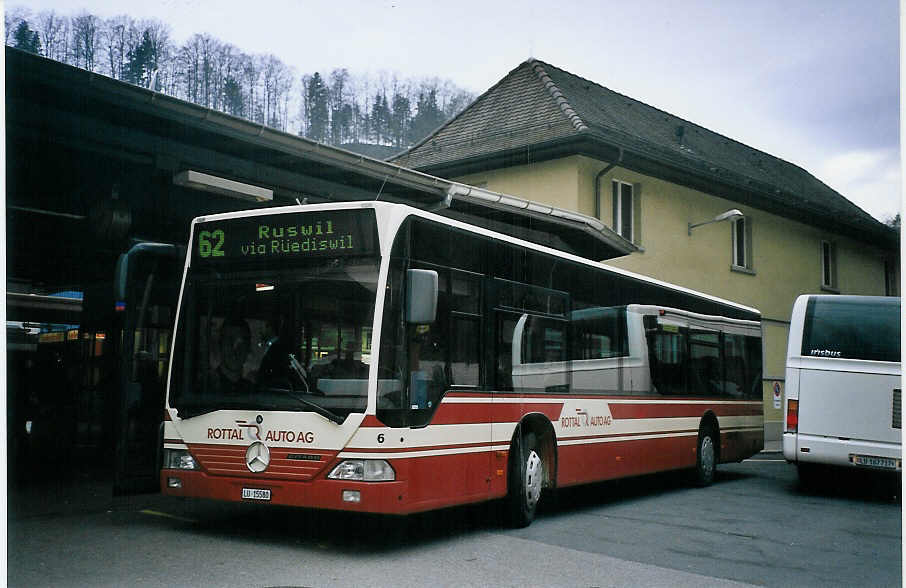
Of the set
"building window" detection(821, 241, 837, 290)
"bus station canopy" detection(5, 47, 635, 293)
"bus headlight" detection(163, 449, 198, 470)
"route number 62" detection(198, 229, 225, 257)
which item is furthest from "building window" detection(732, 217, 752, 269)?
"bus headlight" detection(163, 449, 198, 470)

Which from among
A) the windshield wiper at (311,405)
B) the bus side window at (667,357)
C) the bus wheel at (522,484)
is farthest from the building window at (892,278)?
the windshield wiper at (311,405)

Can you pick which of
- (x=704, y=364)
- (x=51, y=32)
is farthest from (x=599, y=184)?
(x=51, y=32)

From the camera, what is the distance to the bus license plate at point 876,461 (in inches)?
484

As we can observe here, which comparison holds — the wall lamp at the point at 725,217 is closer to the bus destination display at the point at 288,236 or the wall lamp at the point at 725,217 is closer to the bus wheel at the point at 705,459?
the bus wheel at the point at 705,459

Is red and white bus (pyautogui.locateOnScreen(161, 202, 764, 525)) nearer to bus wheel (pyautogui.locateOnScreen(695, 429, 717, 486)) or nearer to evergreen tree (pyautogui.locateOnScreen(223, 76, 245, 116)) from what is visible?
evergreen tree (pyautogui.locateOnScreen(223, 76, 245, 116))

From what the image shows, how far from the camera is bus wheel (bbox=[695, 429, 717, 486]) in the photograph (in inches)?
567

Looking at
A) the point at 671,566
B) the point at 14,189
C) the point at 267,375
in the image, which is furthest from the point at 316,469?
the point at 14,189

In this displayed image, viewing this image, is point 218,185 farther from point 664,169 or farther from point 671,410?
point 664,169

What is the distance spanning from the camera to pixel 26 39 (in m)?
8.41

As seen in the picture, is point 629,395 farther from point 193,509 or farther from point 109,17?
point 109,17

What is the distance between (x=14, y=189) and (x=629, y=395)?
852 centimetres

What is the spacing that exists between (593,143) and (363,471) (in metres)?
15.3

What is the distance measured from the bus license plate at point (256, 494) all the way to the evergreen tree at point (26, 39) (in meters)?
4.07

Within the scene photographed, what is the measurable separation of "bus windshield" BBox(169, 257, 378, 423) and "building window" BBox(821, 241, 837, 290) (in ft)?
56.2
